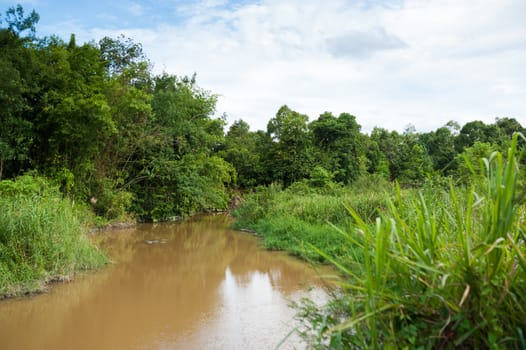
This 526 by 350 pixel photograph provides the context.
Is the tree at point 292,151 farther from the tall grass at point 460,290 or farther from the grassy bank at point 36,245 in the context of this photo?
the tall grass at point 460,290

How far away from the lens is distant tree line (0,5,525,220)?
982cm

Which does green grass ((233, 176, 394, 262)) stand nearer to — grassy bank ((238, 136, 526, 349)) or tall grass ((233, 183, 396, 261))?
tall grass ((233, 183, 396, 261))

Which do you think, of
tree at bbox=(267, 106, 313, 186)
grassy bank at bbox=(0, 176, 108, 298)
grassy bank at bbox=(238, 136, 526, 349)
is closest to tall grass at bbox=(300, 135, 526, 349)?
grassy bank at bbox=(238, 136, 526, 349)

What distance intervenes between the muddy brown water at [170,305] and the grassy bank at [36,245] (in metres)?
0.23

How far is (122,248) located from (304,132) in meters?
12.6

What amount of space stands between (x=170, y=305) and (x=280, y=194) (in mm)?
7759

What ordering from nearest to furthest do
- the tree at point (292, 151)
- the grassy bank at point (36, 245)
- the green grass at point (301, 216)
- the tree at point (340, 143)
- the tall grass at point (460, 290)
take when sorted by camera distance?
1. the tall grass at point (460, 290)
2. the grassy bank at point (36, 245)
3. the green grass at point (301, 216)
4. the tree at point (292, 151)
5. the tree at point (340, 143)

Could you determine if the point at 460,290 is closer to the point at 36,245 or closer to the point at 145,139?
the point at 36,245

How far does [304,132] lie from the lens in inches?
800

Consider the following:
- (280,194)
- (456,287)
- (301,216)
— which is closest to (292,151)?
(280,194)

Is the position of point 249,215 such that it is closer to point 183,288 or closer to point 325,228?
point 325,228

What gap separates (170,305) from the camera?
5375 mm

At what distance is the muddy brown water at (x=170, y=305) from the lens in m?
4.13

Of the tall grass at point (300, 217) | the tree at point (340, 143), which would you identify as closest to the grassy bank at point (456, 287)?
the tall grass at point (300, 217)
